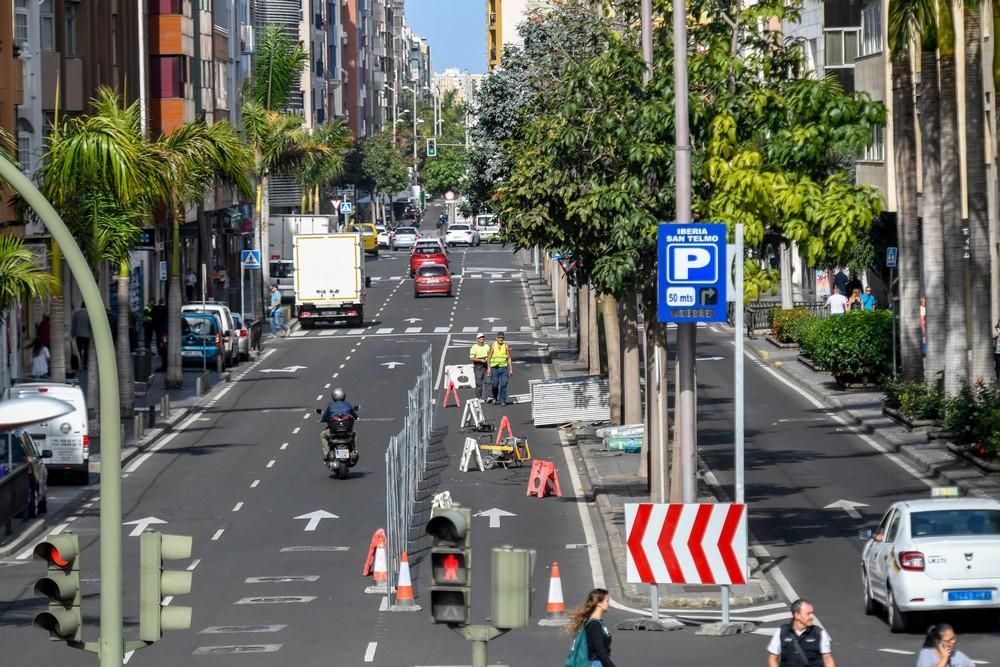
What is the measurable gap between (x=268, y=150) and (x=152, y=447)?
106 feet

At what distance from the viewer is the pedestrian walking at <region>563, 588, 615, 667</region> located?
49.1 feet

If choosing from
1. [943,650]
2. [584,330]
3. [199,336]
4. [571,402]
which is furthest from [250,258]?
[943,650]

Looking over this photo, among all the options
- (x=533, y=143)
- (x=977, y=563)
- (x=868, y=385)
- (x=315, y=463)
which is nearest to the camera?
(x=977, y=563)

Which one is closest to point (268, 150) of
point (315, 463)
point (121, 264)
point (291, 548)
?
point (121, 264)

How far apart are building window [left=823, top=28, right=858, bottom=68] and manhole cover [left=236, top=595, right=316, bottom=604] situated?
1764 inches

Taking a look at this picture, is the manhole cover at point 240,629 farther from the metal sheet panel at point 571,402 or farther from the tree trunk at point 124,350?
the metal sheet panel at point 571,402

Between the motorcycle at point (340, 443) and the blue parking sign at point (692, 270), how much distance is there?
40.1ft

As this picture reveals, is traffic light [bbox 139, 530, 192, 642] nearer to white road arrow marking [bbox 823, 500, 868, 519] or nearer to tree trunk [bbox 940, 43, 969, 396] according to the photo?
white road arrow marking [bbox 823, 500, 868, 519]

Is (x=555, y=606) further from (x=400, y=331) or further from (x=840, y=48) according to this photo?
(x=400, y=331)

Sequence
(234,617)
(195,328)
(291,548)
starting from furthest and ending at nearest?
(195,328) → (291,548) → (234,617)

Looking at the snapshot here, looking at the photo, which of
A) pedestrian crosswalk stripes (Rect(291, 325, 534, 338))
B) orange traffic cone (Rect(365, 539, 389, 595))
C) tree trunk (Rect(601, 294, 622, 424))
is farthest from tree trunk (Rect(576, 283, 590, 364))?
orange traffic cone (Rect(365, 539, 389, 595))

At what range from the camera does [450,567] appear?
1266 cm

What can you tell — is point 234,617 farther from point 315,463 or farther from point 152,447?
point 152,447

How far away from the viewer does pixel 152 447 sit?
128 ft
